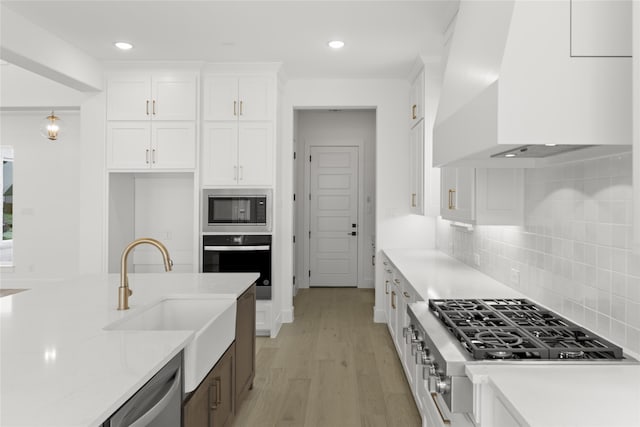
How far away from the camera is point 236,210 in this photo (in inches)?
183

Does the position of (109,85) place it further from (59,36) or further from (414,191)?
(414,191)

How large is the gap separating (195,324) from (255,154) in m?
2.37

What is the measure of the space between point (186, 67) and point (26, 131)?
4043mm

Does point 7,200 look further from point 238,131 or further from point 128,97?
point 238,131

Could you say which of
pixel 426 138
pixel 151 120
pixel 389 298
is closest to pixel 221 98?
pixel 151 120

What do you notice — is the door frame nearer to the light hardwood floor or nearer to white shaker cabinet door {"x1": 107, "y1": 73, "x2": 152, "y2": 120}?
the light hardwood floor

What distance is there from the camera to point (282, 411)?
306 cm

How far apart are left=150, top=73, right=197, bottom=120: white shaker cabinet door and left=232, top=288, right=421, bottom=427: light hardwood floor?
2.43m

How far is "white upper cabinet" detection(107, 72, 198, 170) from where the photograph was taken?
464 centimetres

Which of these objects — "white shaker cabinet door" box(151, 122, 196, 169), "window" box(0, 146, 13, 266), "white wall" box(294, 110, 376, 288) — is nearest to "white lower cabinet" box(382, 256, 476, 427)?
"white wall" box(294, 110, 376, 288)

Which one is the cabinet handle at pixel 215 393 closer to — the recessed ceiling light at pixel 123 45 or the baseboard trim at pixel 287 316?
the baseboard trim at pixel 287 316

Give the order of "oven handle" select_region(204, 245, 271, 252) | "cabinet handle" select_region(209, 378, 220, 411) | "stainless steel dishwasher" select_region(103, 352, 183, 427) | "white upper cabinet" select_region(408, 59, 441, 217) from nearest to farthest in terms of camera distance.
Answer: "stainless steel dishwasher" select_region(103, 352, 183, 427) → "cabinet handle" select_region(209, 378, 220, 411) → "white upper cabinet" select_region(408, 59, 441, 217) → "oven handle" select_region(204, 245, 271, 252)

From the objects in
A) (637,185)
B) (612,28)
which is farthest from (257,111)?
(637,185)

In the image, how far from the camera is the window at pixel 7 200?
7285mm
